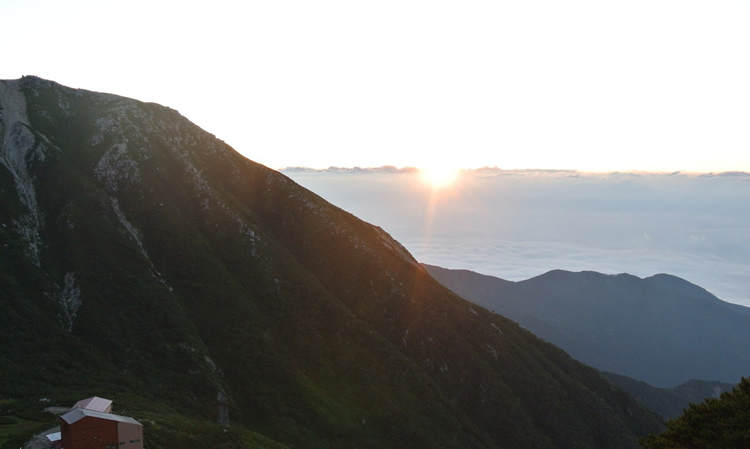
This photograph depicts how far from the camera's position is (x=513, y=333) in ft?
522

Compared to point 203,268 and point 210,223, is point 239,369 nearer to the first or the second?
point 203,268

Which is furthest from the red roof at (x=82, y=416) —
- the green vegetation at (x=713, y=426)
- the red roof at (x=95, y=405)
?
the green vegetation at (x=713, y=426)

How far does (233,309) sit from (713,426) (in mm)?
94773

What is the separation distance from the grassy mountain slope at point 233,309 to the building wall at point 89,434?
107 ft

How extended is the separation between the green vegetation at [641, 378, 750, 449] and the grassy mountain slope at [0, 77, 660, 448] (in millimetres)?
66200

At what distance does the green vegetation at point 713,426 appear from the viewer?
132 ft

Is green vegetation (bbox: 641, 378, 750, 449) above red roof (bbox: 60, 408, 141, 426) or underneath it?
above

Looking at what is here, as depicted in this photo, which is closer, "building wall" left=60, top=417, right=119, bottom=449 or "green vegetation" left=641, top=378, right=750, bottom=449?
"green vegetation" left=641, top=378, right=750, bottom=449

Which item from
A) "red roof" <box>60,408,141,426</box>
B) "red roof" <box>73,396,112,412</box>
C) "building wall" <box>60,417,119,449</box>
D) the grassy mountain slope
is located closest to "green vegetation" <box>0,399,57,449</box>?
"red roof" <box>73,396,112,412</box>

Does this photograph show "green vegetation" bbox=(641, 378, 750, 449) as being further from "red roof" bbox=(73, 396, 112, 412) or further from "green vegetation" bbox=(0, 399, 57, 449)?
"green vegetation" bbox=(0, 399, 57, 449)

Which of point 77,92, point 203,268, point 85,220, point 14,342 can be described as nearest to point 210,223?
point 203,268

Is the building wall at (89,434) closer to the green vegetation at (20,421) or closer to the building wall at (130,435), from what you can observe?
the building wall at (130,435)

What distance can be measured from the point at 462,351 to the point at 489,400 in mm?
13888

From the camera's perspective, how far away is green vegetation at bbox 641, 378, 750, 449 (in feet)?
132
